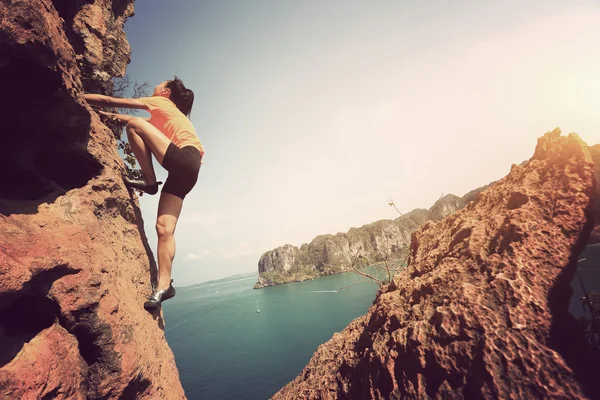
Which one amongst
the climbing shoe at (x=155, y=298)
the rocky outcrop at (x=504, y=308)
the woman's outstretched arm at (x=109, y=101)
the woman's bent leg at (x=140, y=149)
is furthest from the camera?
the woman's bent leg at (x=140, y=149)

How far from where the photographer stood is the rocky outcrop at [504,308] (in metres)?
1.98

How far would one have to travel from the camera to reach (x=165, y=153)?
358 cm

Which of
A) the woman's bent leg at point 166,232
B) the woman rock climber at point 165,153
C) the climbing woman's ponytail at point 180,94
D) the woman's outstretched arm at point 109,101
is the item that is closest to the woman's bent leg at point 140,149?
the woman rock climber at point 165,153

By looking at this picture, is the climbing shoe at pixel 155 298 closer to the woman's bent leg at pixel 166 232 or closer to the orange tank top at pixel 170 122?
the woman's bent leg at pixel 166 232

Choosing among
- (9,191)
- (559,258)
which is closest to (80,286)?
(9,191)

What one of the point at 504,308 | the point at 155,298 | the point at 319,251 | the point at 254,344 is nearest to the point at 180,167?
the point at 155,298

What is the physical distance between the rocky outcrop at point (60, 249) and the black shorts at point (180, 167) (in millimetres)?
1030

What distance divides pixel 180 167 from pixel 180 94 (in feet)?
5.10

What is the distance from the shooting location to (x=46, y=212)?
292cm

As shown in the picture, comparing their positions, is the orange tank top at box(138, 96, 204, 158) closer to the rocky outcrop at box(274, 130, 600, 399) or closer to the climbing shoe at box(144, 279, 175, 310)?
the climbing shoe at box(144, 279, 175, 310)

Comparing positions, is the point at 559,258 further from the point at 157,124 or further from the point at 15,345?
the point at 157,124

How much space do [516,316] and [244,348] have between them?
5484 centimetres

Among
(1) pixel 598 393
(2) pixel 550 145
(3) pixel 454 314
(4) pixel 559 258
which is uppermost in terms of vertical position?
(2) pixel 550 145

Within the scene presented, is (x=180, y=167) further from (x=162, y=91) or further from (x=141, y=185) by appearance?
(x=162, y=91)
